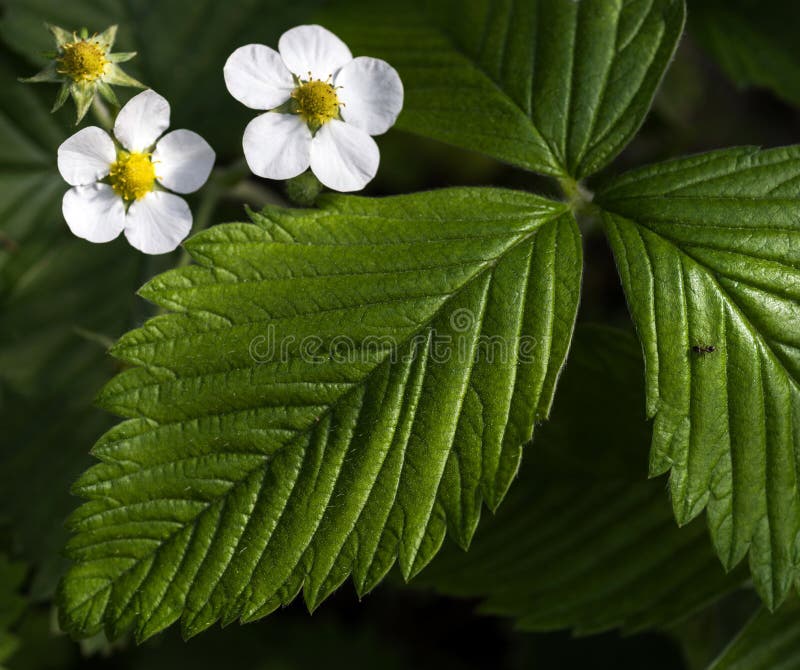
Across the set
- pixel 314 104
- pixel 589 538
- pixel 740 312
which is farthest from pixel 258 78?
pixel 589 538

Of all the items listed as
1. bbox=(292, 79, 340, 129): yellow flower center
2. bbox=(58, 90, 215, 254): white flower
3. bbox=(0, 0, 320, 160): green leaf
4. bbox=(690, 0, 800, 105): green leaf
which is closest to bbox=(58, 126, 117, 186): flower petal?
bbox=(58, 90, 215, 254): white flower

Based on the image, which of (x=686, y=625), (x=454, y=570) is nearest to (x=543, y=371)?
(x=454, y=570)

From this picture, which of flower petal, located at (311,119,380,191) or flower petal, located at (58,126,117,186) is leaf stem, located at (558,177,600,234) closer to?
flower petal, located at (311,119,380,191)

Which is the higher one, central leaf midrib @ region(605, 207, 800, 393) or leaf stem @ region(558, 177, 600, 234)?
leaf stem @ region(558, 177, 600, 234)

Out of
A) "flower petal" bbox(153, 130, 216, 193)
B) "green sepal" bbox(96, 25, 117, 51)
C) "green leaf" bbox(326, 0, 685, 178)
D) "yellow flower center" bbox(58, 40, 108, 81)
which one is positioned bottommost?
"flower petal" bbox(153, 130, 216, 193)

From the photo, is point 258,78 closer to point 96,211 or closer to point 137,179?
point 137,179

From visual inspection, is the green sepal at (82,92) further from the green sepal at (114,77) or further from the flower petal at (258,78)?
the flower petal at (258,78)
